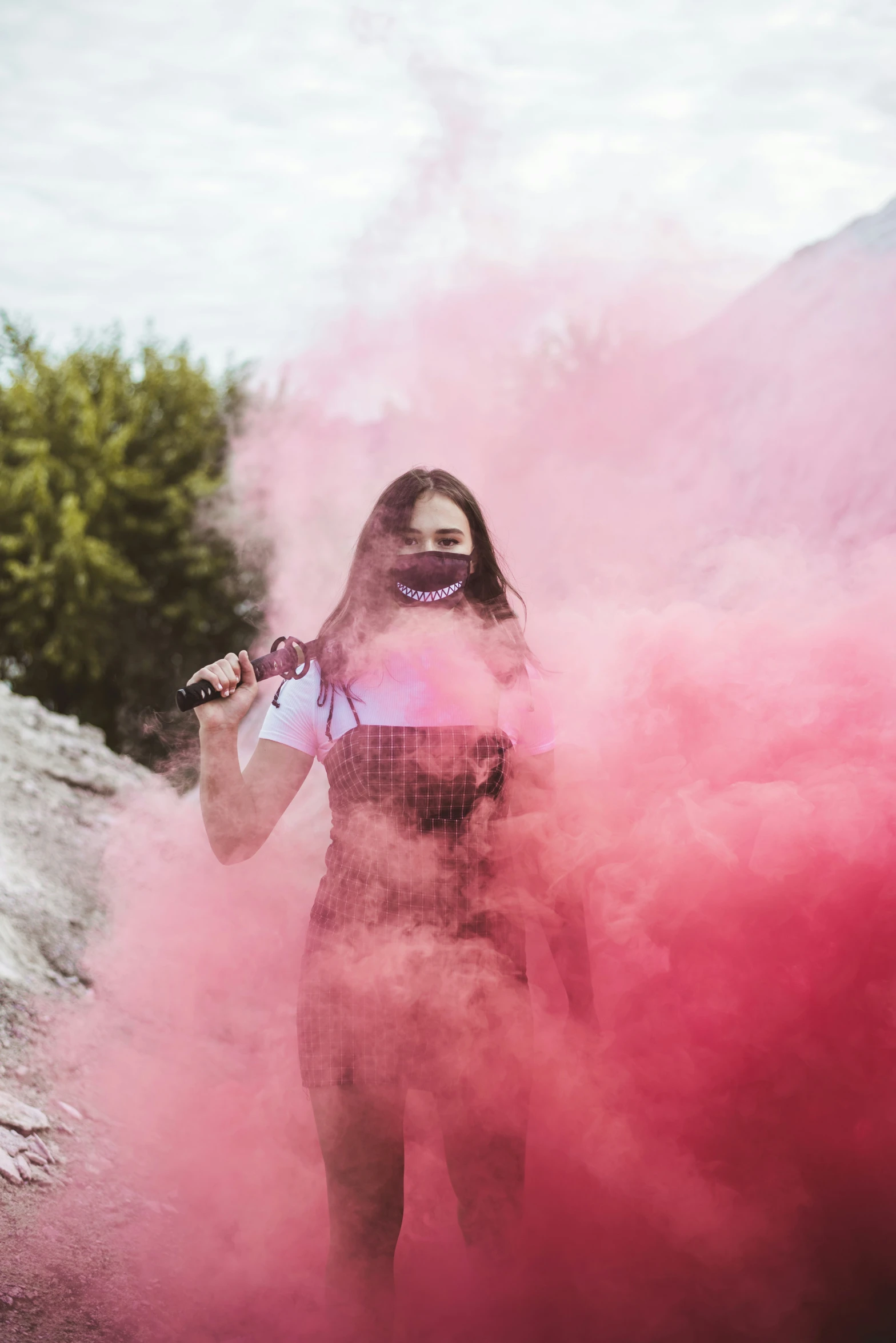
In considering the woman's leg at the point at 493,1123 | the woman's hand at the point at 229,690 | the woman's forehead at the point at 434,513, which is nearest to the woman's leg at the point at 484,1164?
the woman's leg at the point at 493,1123

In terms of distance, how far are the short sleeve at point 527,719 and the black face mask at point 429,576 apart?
284 millimetres

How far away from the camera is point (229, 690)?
2109mm

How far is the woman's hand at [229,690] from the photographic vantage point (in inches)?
81.6

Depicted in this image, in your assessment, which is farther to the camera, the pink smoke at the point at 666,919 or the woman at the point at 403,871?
the pink smoke at the point at 666,919

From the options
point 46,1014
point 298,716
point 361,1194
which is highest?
point 298,716

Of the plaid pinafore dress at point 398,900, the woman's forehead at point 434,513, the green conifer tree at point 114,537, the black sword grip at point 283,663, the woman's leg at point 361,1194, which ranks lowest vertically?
the woman's leg at point 361,1194

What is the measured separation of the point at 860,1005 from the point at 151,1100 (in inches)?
97.0

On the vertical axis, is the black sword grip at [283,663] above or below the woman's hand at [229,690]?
above

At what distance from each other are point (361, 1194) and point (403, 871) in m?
0.68

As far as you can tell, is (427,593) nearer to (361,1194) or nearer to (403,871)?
(403,871)

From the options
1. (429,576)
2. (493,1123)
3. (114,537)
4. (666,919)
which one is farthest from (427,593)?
(114,537)

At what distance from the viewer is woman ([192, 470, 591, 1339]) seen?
2.10 meters

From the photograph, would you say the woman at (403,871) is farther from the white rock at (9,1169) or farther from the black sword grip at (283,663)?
the white rock at (9,1169)

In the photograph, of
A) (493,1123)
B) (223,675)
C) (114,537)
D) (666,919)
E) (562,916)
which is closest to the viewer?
(223,675)
